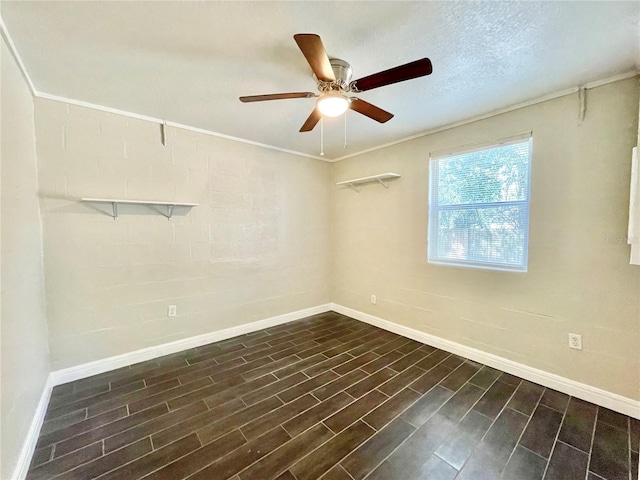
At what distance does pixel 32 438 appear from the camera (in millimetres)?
1604

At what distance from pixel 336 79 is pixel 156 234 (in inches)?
91.0

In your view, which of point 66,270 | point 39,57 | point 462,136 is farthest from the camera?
point 462,136

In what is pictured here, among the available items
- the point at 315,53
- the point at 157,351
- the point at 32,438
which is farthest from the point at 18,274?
the point at 315,53

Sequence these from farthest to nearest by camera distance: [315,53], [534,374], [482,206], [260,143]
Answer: [260,143] < [482,206] < [534,374] < [315,53]

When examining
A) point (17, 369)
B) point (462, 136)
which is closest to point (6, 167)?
point (17, 369)

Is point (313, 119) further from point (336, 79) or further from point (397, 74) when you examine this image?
point (397, 74)

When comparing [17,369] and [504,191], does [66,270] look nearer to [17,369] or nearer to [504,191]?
[17,369]

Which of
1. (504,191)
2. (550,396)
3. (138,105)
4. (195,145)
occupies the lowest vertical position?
(550,396)

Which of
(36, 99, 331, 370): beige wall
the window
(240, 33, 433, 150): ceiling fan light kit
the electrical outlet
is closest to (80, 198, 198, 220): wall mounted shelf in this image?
(36, 99, 331, 370): beige wall

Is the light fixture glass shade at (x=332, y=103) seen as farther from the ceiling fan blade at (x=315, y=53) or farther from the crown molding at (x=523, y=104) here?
the crown molding at (x=523, y=104)

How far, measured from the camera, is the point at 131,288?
2607mm

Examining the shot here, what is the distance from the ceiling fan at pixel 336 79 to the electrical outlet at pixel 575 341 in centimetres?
231

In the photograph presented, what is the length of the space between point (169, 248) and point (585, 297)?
3.81 m

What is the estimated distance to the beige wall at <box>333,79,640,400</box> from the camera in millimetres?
1913
